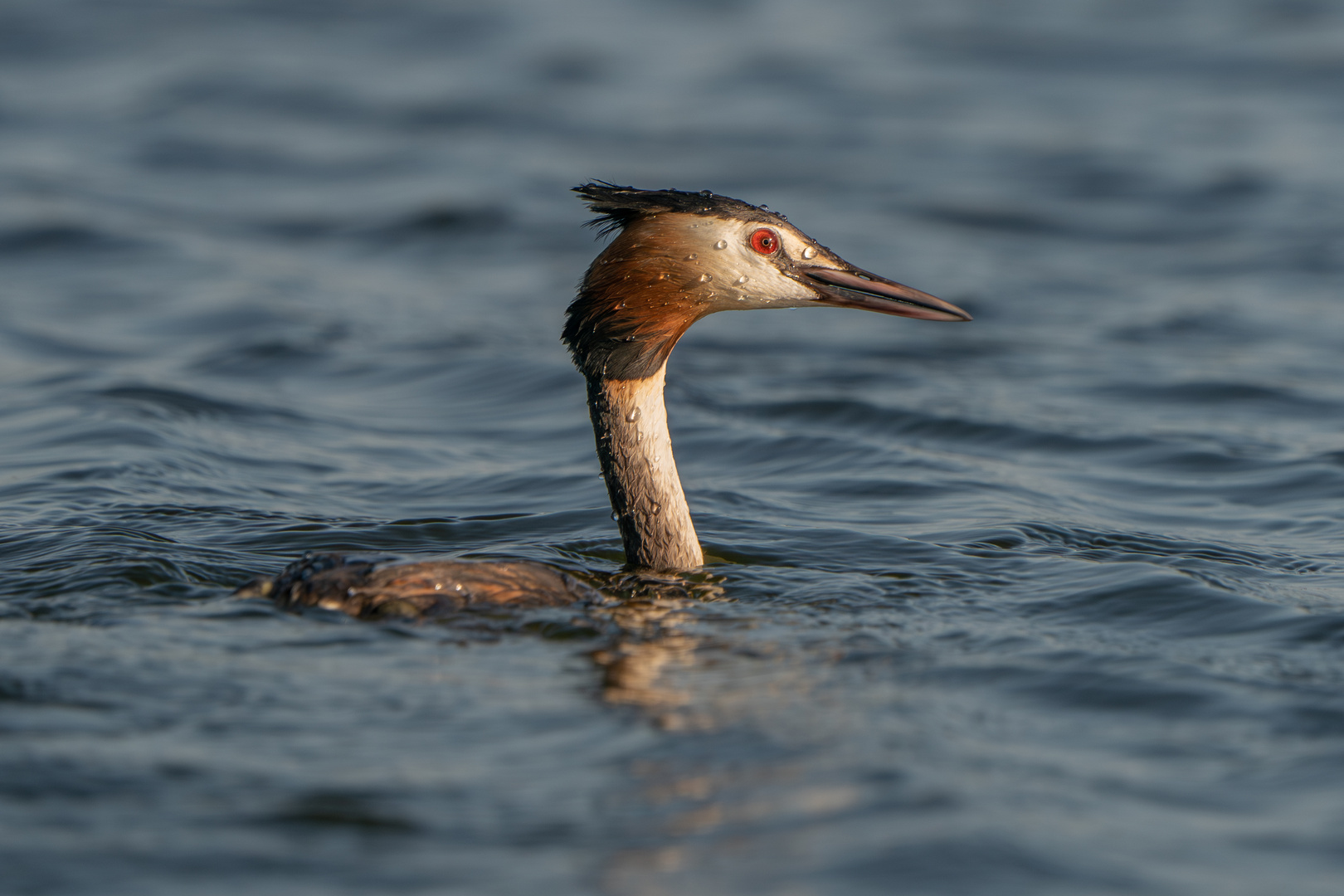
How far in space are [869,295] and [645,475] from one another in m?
1.28

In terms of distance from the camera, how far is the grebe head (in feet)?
23.6

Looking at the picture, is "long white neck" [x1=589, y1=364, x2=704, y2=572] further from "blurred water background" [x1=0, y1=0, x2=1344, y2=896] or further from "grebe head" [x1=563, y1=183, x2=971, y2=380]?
"blurred water background" [x1=0, y1=0, x2=1344, y2=896]

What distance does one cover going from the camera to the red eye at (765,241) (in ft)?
23.9

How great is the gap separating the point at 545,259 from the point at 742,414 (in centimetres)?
543

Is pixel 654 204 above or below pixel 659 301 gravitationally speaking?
above

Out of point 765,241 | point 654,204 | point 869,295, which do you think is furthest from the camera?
point 869,295

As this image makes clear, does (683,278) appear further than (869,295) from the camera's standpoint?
No

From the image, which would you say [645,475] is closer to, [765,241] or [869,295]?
[765,241]

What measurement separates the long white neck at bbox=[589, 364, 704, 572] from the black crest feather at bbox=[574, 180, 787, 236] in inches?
28.6

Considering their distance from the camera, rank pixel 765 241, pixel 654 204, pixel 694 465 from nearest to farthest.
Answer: pixel 654 204 → pixel 765 241 → pixel 694 465

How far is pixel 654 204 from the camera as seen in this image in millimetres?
7168

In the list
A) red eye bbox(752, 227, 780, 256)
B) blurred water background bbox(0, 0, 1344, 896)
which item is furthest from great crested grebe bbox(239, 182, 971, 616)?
blurred water background bbox(0, 0, 1344, 896)

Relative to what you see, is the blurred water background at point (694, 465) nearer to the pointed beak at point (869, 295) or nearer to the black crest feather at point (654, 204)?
the pointed beak at point (869, 295)

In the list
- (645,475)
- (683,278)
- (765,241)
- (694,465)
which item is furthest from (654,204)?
(694,465)
